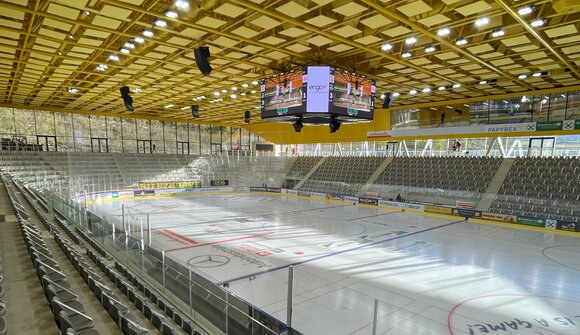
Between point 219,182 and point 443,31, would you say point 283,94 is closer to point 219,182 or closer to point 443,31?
point 443,31

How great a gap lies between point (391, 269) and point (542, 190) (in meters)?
13.1

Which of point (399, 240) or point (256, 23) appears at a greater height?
point (256, 23)

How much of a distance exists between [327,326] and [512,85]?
53.0 feet

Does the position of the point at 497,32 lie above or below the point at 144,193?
above

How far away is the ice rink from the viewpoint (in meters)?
6.23

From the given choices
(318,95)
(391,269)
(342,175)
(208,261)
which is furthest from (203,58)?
(342,175)

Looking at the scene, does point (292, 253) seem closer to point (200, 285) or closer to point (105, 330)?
point (200, 285)

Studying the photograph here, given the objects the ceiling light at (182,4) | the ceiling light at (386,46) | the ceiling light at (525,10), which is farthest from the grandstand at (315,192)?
the ceiling light at (386,46)

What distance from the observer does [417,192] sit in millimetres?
20516

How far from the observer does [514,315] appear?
21.3 feet

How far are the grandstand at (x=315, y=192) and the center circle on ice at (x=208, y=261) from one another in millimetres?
94

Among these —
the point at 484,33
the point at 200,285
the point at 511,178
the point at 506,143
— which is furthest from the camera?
the point at 506,143

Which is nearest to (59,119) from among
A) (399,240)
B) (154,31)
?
Answer: (154,31)

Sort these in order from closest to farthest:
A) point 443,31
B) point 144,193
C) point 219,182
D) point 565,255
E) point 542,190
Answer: point 443,31 → point 565,255 → point 542,190 → point 144,193 → point 219,182
